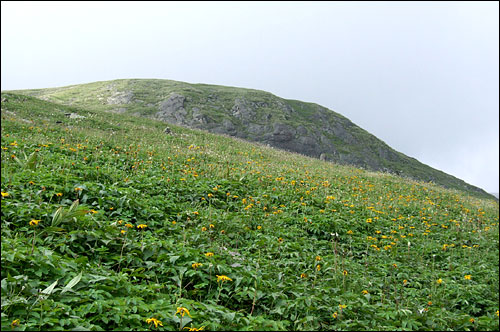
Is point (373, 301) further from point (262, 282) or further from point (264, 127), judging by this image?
point (264, 127)

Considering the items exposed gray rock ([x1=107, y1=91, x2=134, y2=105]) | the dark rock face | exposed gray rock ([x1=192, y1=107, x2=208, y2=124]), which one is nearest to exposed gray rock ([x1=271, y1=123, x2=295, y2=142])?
exposed gray rock ([x1=192, y1=107, x2=208, y2=124])

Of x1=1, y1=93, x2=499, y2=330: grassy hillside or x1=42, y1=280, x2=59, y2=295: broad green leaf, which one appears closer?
x1=42, y1=280, x2=59, y2=295: broad green leaf

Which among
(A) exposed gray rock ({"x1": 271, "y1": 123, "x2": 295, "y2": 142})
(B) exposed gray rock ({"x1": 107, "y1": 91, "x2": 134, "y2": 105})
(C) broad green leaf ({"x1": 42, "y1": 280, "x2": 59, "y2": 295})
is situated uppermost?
(B) exposed gray rock ({"x1": 107, "y1": 91, "x2": 134, "y2": 105})

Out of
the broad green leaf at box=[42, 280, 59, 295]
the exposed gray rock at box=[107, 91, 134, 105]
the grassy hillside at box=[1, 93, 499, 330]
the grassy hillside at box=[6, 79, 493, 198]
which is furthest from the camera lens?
the exposed gray rock at box=[107, 91, 134, 105]

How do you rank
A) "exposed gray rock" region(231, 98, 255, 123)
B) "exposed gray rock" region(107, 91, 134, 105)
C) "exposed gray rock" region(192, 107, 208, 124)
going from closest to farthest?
1. "exposed gray rock" region(192, 107, 208, 124)
2. "exposed gray rock" region(107, 91, 134, 105)
3. "exposed gray rock" region(231, 98, 255, 123)

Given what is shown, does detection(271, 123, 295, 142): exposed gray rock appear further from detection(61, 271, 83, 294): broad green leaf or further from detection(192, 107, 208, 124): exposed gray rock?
detection(61, 271, 83, 294): broad green leaf

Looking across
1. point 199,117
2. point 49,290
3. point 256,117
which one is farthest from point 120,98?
point 49,290

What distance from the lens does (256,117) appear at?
49219 millimetres

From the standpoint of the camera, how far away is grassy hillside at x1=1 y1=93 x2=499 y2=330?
10.8 ft

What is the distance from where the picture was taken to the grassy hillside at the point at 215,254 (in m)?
3.28

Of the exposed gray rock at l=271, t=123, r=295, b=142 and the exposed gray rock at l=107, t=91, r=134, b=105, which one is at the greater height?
the exposed gray rock at l=107, t=91, r=134, b=105

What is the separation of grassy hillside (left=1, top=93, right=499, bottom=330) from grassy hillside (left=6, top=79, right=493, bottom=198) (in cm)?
3317

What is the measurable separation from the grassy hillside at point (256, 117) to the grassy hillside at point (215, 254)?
3317cm

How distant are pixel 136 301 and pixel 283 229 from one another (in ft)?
12.6
